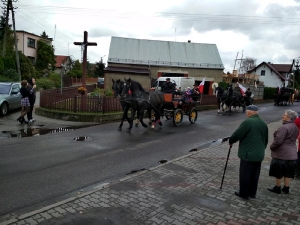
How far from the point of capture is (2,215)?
4547 millimetres

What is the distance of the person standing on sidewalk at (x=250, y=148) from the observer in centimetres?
533

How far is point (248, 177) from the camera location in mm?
5477

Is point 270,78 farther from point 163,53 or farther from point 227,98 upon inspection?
point 227,98

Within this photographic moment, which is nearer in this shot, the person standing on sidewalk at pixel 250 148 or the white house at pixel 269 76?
the person standing on sidewalk at pixel 250 148

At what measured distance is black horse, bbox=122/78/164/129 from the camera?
12.3 m

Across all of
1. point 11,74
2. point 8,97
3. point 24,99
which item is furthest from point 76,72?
point 24,99

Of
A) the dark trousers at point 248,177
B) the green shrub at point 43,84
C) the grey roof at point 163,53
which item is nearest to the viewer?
the dark trousers at point 248,177

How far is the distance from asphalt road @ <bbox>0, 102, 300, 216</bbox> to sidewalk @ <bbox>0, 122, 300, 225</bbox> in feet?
1.85

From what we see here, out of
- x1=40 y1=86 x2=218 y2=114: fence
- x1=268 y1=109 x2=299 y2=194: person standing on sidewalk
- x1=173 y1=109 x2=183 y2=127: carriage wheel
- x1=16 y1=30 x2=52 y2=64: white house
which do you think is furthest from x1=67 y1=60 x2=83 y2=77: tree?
x1=268 y1=109 x2=299 y2=194: person standing on sidewalk

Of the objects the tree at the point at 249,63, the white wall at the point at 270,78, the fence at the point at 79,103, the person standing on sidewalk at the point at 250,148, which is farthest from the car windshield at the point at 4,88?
the tree at the point at 249,63

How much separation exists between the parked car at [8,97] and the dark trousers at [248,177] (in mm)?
12879

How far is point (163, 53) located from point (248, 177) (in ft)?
108

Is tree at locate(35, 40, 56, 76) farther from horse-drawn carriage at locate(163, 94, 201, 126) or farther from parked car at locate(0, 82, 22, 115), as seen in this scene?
horse-drawn carriage at locate(163, 94, 201, 126)

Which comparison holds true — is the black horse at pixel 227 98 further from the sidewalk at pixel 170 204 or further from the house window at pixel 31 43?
the house window at pixel 31 43
